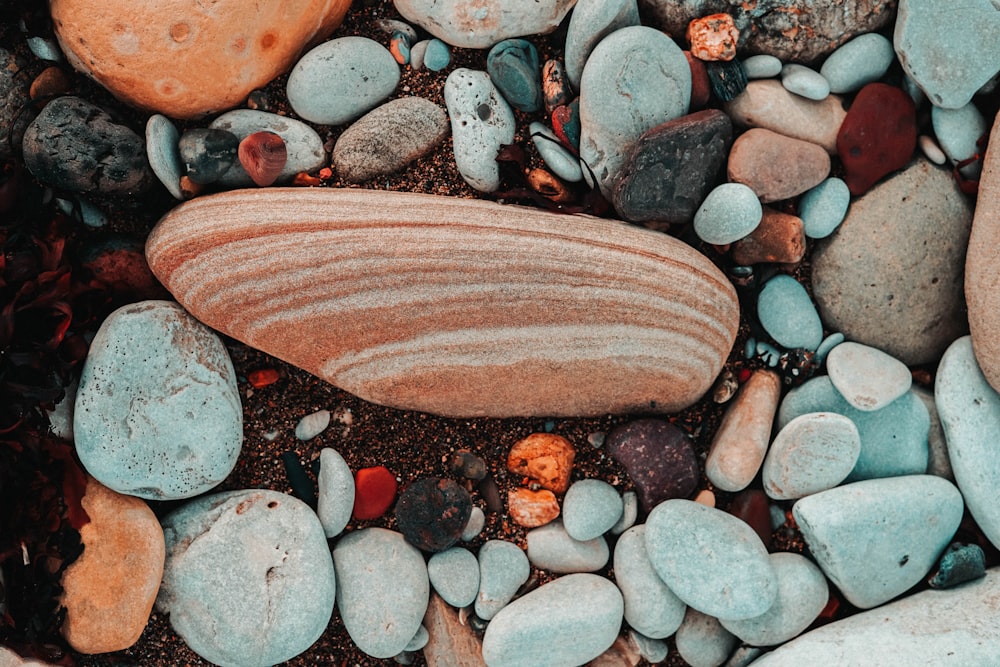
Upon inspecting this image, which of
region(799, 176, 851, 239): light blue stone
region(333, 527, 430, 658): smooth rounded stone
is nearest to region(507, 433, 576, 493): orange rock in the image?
region(333, 527, 430, 658): smooth rounded stone

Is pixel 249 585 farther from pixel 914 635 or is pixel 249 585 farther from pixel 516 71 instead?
pixel 914 635

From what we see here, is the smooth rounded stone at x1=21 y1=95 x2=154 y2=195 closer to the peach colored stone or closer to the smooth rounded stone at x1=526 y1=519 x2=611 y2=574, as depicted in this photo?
the peach colored stone

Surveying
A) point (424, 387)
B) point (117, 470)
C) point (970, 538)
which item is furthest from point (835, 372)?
point (117, 470)

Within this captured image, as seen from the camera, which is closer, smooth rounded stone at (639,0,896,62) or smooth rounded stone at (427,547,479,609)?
smooth rounded stone at (639,0,896,62)

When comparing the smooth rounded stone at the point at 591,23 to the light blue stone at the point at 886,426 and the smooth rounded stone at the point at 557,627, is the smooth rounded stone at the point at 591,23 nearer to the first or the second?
the light blue stone at the point at 886,426

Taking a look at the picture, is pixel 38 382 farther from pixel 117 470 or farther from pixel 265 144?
pixel 265 144

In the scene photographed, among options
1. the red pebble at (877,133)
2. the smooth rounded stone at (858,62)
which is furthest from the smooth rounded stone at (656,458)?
the smooth rounded stone at (858,62)
